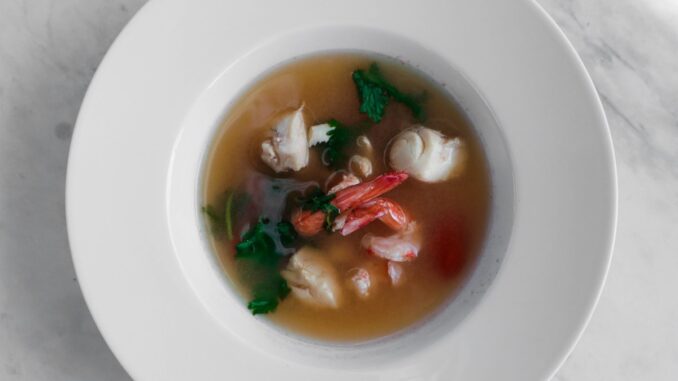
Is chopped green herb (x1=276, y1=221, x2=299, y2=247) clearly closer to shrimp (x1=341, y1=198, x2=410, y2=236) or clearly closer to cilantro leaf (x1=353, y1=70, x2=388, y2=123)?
shrimp (x1=341, y1=198, x2=410, y2=236)

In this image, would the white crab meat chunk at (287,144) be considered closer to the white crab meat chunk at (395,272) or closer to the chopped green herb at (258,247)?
the chopped green herb at (258,247)

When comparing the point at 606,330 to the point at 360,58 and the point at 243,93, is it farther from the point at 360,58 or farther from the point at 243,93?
the point at 243,93

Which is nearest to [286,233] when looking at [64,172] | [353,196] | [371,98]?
[353,196]

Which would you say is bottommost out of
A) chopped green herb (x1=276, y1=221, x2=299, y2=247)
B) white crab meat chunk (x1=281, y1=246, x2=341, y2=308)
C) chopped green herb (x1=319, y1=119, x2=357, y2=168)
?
white crab meat chunk (x1=281, y1=246, x2=341, y2=308)

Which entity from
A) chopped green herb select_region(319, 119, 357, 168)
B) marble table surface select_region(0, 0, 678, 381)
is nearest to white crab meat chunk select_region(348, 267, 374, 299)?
chopped green herb select_region(319, 119, 357, 168)

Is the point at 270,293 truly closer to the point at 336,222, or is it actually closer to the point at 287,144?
the point at 336,222

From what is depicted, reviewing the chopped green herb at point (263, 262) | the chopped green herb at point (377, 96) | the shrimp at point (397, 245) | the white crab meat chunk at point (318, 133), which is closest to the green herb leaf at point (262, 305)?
the chopped green herb at point (263, 262)

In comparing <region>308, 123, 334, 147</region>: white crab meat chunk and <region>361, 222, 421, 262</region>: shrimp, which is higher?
<region>308, 123, 334, 147</region>: white crab meat chunk
